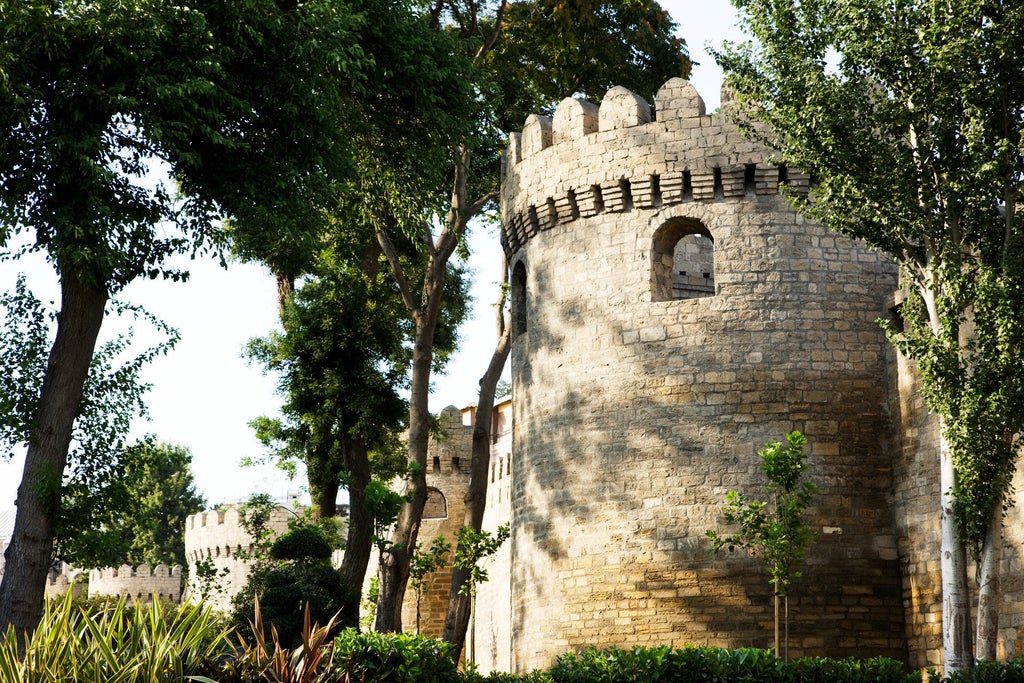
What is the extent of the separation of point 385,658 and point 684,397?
18.9 ft

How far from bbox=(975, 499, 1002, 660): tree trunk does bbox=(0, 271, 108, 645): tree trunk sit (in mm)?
9605

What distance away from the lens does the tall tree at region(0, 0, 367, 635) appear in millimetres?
13664

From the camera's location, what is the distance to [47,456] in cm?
1389

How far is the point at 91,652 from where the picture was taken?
1039cm

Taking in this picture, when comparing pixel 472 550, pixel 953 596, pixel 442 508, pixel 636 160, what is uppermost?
pixel 636 160

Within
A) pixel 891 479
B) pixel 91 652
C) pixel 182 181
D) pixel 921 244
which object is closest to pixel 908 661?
pixel 891 479

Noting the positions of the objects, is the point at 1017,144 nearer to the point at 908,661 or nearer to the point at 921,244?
the point at 921,244

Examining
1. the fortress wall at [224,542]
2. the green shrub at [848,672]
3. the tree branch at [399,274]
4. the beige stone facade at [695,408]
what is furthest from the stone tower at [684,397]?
the fortress wall at [224,542]

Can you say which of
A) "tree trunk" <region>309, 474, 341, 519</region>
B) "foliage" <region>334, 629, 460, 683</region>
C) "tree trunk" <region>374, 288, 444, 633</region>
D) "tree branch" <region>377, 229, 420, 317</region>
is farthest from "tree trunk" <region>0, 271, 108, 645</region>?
"tree trunk" <region>309, 474, 341, 519</region>

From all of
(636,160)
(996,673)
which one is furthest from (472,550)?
(996,673)

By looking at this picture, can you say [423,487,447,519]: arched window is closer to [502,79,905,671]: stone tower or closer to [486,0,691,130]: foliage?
[486,0,691,130]: foliage

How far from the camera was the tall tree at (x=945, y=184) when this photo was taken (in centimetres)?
1275

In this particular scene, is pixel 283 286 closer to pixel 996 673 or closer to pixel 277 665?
pixel 277 665

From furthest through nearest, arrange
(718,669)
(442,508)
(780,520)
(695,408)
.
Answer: (442,508) → (695,408) → (780,520) → (718,669)
